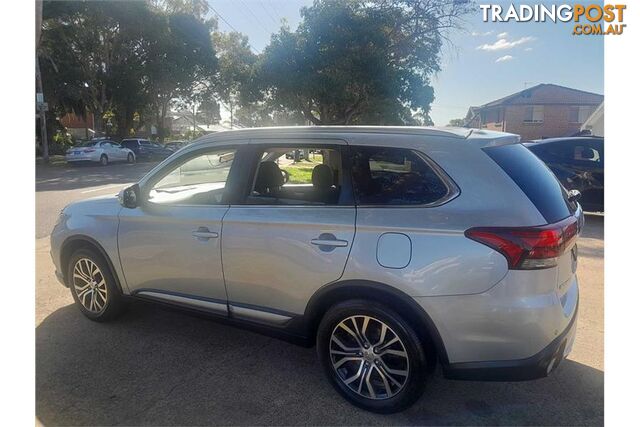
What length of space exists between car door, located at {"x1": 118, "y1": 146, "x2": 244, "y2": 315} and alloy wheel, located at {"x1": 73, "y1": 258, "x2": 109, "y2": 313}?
0.37 metres

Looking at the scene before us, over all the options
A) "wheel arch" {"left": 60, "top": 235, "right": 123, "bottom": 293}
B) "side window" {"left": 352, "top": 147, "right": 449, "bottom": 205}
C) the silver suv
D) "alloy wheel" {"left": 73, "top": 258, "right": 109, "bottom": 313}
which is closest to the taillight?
the silver suv

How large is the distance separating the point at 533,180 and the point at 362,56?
15.5 m

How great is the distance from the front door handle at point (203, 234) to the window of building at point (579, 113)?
4106 centimetres

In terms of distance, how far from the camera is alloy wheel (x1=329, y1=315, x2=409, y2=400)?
273 centimetres

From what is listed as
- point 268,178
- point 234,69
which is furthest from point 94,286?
point 234,69

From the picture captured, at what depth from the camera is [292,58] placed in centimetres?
1803

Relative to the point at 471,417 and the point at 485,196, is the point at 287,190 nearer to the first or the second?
the point at 485,196

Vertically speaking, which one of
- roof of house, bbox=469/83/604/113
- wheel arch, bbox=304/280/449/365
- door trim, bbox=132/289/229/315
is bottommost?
door trim, bbox=132/289/229/315

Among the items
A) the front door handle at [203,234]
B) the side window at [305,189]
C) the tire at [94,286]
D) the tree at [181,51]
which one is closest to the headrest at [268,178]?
the side window at [305,189]

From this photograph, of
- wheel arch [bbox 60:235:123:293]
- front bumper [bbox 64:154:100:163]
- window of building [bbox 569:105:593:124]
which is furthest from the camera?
window of building [bbox 569:105:593:124]

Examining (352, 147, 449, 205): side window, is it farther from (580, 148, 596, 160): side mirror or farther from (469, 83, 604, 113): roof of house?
(469, 83, 604, 113): roof of house

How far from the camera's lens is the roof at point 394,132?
270cm

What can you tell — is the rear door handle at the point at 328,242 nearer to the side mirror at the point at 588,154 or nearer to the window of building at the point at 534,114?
the side mirror at the point at 588,154

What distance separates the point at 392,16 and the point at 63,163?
63.3 ft
